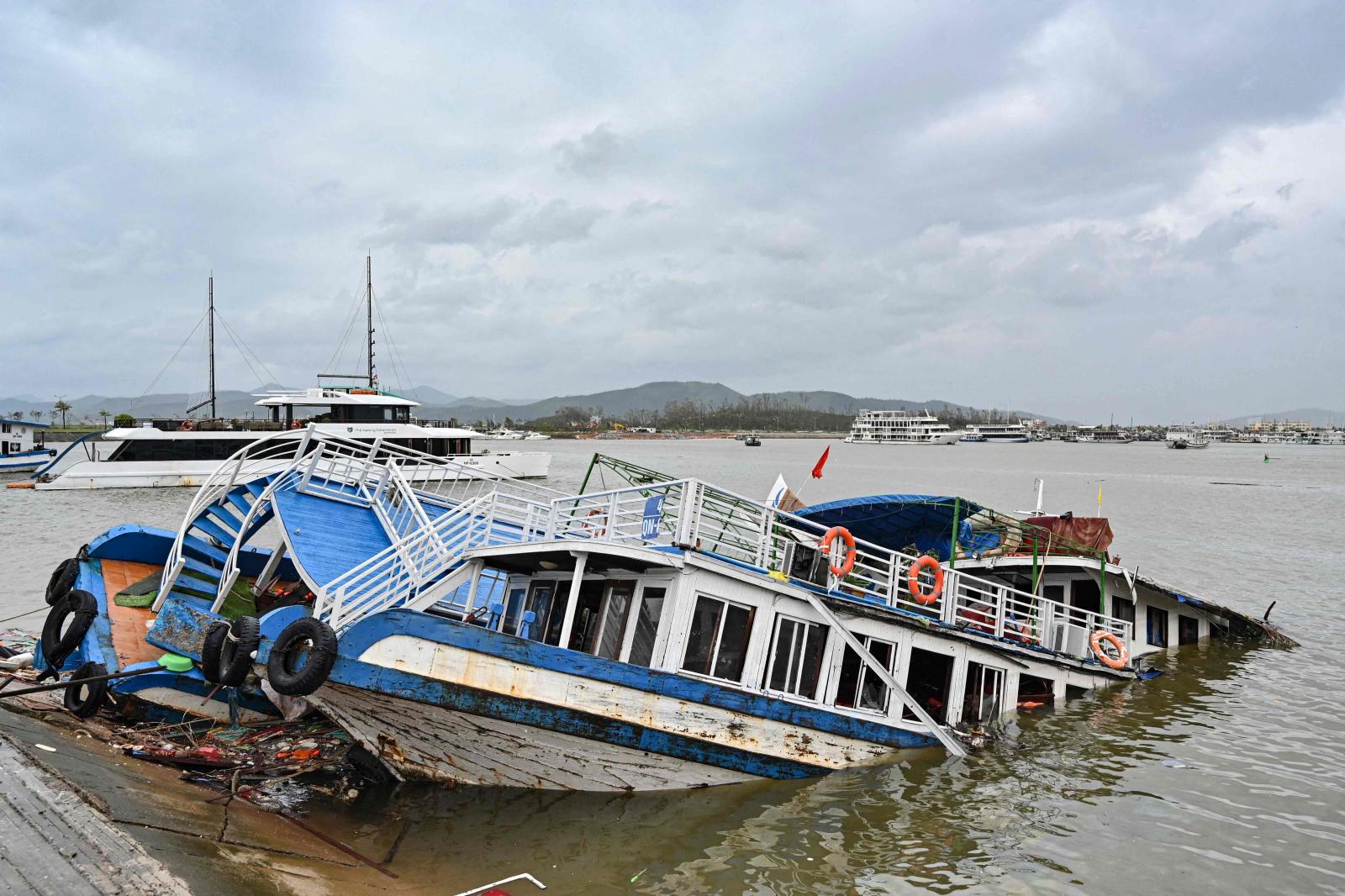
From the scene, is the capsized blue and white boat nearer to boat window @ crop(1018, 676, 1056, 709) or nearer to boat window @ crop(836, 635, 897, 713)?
boat window @ crop(836, 635, 897, 713)

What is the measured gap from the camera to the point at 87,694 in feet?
36.0

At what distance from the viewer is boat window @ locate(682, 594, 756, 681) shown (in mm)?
9789

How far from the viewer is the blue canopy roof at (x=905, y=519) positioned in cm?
1354

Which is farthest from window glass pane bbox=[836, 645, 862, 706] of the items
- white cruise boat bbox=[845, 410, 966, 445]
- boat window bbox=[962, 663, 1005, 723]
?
white cruise boat bbox=[845, 410, 966, 445]

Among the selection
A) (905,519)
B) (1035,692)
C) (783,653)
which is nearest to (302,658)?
(783,653)

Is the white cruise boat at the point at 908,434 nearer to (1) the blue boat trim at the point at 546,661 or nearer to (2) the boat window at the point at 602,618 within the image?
(2) the boat window at the point at 602,618

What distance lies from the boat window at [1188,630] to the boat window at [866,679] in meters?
11.3

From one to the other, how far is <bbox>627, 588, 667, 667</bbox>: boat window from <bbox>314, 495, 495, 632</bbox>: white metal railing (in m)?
2.17

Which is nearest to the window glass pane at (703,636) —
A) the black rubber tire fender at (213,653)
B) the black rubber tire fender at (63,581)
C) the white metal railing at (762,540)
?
the white metal railing at (762,540)

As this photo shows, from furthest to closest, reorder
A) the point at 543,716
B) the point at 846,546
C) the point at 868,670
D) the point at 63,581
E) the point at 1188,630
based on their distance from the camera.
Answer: the point at 1188,630, the point at 63,581, the point at 868,670, the point at 846,546, the point at 543,716

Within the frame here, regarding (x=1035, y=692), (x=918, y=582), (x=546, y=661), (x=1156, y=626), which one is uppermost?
(x=918, y=582)

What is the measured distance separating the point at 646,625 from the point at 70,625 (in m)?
8.65

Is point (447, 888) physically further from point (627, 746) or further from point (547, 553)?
point (547, 553)

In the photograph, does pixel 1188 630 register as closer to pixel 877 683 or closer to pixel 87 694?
pixel 877 683
